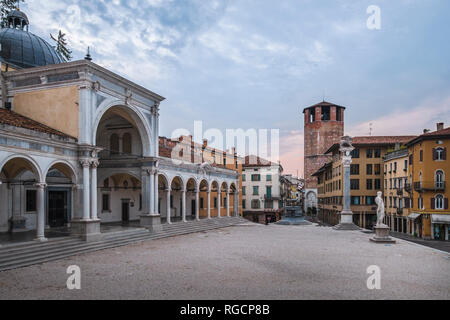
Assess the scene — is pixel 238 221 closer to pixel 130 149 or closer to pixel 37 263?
pixel 130 149

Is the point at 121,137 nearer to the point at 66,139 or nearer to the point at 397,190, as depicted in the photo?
the point at 66,139

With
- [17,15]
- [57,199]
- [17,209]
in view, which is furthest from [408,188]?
[17,15]

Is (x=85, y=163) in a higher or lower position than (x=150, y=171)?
higher

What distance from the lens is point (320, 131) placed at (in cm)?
6950

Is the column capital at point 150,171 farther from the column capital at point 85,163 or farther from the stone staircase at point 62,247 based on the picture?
the column capital at point 85,163

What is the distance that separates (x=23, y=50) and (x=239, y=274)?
2215cm

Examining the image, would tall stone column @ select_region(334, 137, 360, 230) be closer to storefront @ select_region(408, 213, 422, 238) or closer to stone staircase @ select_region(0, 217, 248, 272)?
storefront @ select_region(408, 213, 422, 238)

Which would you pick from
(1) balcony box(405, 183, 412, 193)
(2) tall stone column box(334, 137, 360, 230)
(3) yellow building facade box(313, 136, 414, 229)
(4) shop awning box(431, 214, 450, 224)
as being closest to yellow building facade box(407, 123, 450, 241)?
(4) shop awning box(431, 214, 450, 224)

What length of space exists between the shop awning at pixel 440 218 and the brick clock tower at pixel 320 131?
114ft

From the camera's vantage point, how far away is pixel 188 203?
39.9 metres

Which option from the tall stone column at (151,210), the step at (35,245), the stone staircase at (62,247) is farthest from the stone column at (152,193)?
the step at (35,245)

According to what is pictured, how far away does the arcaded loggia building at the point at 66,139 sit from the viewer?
16.9 meters

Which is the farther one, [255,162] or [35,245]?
[255,162]
